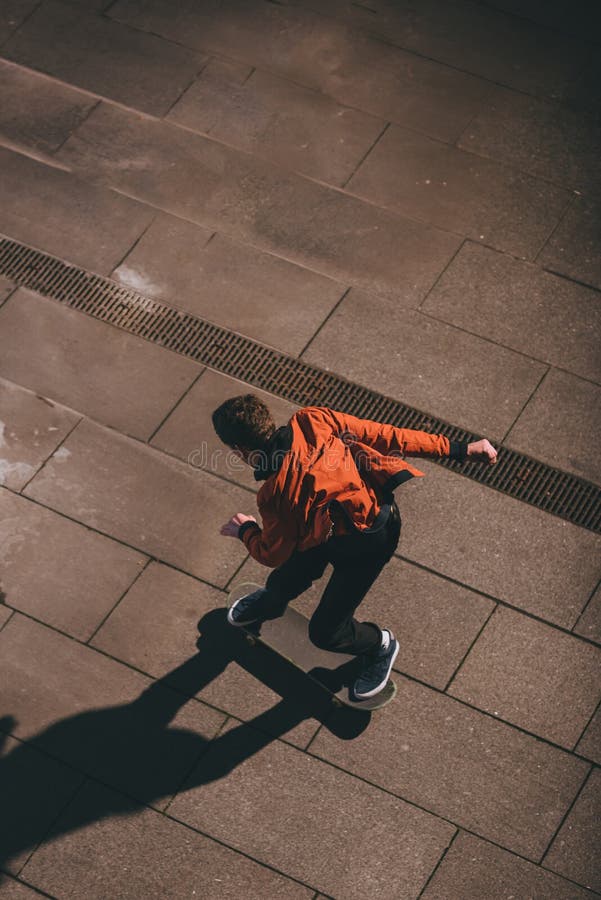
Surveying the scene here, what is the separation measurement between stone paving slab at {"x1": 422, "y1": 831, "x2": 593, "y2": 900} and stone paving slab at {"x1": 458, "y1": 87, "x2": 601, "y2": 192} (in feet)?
17.4

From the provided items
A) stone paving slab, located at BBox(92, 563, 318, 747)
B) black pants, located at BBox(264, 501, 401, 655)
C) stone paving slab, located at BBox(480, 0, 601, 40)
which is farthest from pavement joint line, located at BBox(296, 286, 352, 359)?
stone paving slab, located at BBox(480, 0, 601, 40)

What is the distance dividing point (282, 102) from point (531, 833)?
20.3 feet

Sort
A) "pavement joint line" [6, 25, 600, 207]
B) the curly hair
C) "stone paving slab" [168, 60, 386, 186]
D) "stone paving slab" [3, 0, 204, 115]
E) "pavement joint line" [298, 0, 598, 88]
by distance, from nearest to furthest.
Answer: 1. the curly hair
2. "pavement joint line" [6, 25, 600, 207]
3. "stone paving slab" [168, 60, 386, 186]
4. "stone paving slab" [3, 0, 204, 115]
5. "pavement joint line" [298, 0, 598, 88]

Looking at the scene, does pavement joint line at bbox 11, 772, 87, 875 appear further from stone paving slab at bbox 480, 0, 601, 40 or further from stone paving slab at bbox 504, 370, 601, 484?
stone paving slab at bbox 480, 0, 601, 40

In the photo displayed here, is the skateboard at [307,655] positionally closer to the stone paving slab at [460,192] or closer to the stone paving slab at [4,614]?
the stone paving slab at [4,614]

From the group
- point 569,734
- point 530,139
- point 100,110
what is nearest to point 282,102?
point 100,110

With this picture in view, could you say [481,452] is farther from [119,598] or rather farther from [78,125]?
[78,125]

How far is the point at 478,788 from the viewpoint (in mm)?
5945

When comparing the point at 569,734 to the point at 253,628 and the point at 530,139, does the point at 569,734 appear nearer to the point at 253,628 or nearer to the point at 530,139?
the point at 253,628

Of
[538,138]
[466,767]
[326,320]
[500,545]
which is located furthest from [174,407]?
[538,138]

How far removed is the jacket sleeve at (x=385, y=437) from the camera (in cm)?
514

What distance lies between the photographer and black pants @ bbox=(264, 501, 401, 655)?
16.9 feet

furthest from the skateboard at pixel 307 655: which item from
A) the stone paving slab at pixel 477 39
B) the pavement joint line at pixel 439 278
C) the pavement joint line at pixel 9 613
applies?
the stone paving slab at pixel 477 39

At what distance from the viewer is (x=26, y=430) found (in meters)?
7.05
